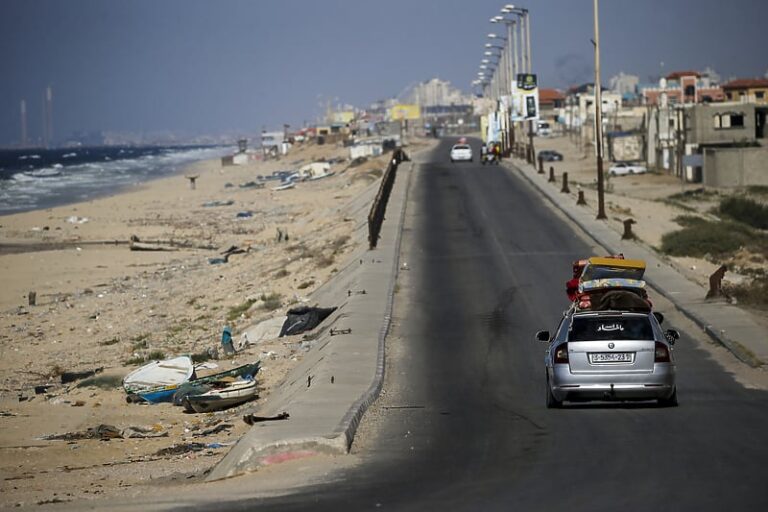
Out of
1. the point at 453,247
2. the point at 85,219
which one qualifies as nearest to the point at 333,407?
the point at 453,247

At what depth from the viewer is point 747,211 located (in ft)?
203

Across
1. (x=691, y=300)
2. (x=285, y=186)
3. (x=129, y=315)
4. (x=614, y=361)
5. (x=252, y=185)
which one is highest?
(x=614, y=361)

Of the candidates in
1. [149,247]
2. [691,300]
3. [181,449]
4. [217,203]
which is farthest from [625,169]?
[181,449]

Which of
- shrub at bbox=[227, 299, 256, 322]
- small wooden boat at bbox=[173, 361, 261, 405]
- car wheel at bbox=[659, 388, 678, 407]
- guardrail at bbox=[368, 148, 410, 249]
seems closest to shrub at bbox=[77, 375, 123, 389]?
small wooden boat at bbox=[173, 361, 261, 405]

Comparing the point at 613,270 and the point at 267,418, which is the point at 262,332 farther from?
the point at 267,418

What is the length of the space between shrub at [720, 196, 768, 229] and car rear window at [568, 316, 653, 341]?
4448 cm

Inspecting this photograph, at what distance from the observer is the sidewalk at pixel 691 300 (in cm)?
2272

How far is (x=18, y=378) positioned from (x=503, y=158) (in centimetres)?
6002

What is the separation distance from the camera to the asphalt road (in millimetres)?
12156

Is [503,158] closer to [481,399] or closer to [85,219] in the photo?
[85,219]

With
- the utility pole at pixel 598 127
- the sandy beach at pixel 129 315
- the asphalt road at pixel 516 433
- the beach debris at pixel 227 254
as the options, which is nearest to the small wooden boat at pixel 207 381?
the sandy beach at pixel 129 315

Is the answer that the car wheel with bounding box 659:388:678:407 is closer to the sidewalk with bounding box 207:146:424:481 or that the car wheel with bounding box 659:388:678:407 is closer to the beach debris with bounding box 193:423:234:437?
the sidewalk with bounding box 207:146:424:481

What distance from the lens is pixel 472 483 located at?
13.0 metres

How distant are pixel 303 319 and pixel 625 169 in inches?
2768
